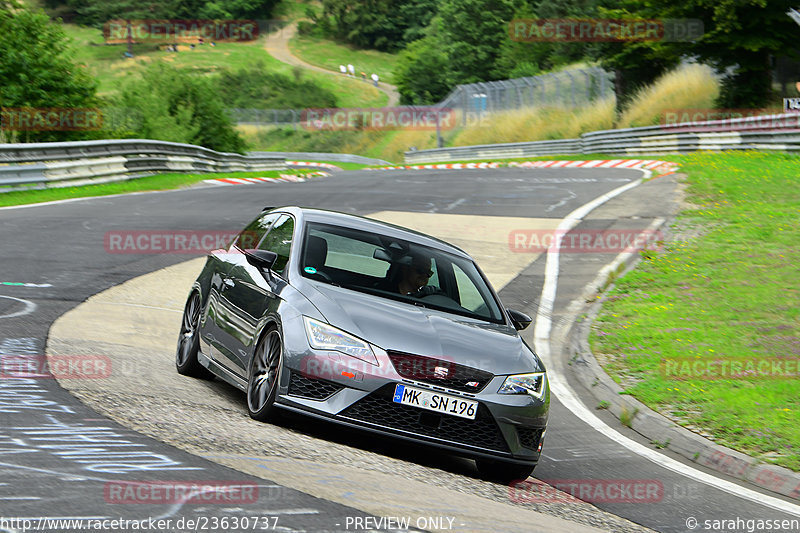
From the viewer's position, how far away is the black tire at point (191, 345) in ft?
28.2

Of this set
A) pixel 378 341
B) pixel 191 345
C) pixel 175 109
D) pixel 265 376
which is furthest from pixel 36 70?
pixel 378 341

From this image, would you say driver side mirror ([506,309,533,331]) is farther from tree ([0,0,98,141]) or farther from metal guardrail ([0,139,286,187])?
tree ([0,0,98,141])

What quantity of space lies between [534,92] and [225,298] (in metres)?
49.2

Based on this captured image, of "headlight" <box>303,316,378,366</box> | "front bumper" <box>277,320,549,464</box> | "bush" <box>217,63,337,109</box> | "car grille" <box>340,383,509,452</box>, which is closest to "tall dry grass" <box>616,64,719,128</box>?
"front bumper" <box>277,320,549,464</box>

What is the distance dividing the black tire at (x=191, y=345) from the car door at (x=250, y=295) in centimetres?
64

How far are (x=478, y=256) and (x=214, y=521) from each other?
13.5 meters

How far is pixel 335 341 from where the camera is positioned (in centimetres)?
654

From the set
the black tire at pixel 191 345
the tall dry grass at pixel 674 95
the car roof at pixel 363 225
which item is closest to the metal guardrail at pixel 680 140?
the tall dry grass at pixel 674 95

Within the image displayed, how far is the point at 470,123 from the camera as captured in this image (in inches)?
2509

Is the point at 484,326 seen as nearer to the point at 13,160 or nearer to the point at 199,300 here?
the point at 199,300

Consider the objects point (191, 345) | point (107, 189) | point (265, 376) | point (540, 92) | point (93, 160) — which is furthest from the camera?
point (540, 92)

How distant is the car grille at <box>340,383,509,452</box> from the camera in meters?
6.38

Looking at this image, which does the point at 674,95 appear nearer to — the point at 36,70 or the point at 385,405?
the point at 36,70

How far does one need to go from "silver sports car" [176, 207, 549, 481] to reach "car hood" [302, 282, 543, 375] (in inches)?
0.4
